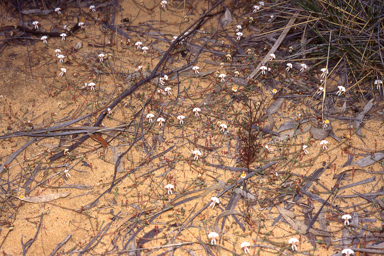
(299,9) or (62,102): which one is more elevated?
(299,9)

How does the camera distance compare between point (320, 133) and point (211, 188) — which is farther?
point (320, 133)

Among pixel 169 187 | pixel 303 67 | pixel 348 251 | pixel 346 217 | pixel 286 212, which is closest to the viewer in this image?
pixel 348 251

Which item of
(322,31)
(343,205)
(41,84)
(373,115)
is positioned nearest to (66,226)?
(41,84)

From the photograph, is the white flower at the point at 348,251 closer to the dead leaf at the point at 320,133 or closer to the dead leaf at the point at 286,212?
the dead leaf at the point at 286,212

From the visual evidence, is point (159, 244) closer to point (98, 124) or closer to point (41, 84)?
point (98, 124)

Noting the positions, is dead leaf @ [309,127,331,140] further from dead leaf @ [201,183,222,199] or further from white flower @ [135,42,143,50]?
white flower @ [135,42,143,50]

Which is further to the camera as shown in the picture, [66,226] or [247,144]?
[247,144]

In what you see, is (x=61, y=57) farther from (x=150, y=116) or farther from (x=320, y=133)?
(x=320, y=133)

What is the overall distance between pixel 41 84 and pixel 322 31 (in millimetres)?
3623

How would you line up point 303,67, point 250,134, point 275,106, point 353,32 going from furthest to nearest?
point 303,67, point 353,32, point 275,106, point 250,134

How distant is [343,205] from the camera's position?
300 cm

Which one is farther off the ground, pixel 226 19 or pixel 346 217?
pixel 226 19

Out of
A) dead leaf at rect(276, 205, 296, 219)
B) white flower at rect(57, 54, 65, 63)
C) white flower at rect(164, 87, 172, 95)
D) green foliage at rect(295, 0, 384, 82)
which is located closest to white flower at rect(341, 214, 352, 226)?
dead leaf at rect(276, 205, 296, 219)

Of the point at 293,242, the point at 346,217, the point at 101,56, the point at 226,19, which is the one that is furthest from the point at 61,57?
the point at 346,217
